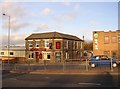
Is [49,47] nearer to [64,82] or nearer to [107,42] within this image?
[107,42]

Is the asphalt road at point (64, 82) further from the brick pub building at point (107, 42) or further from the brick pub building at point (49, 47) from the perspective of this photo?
the brick pub building at point (107, 42)

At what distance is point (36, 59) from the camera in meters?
56.8

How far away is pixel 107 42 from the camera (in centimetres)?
5569

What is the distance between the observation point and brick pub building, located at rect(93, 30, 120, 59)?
55.1m

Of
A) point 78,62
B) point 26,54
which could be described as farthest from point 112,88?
point 26,54

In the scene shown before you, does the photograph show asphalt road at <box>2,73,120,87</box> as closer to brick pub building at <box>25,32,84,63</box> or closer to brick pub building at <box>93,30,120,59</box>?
brick pub building at <box>25,32,84,63</box>

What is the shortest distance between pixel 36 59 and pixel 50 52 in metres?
3.46

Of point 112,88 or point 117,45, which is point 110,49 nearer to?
point 117,45

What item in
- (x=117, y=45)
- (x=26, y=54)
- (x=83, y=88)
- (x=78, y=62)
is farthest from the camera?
(x=26, y=54)

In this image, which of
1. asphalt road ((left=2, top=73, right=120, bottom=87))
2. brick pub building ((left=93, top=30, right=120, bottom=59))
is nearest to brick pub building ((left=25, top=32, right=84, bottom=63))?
brick pub building ((left=93, top=30, right=120, bottom=59))

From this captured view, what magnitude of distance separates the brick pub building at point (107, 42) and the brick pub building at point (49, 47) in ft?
21.1

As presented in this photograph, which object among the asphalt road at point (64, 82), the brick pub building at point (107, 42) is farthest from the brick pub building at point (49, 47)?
the asphalt road at point (64, 82)

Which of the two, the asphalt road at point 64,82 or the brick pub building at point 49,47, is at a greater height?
the brick pub building at point 49,47

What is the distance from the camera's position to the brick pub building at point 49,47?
5569cm
